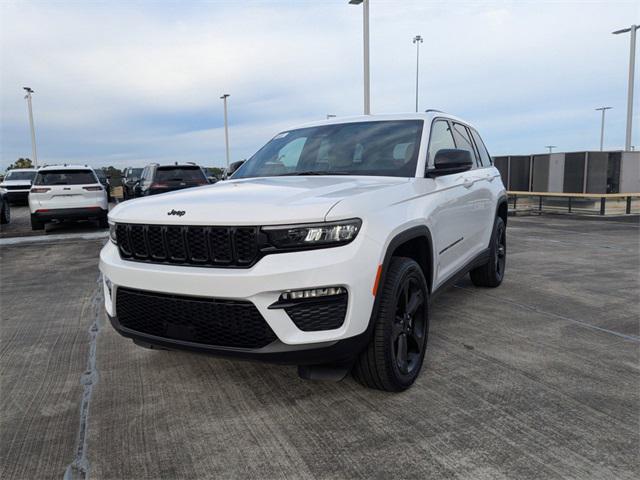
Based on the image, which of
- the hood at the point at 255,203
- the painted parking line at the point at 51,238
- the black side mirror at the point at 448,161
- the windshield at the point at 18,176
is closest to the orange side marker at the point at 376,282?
the hood at the point at 255,203

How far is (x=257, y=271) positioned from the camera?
A: 100 inches

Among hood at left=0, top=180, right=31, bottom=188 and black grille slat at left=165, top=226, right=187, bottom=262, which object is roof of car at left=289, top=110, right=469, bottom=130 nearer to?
black grille slat at left=165, top=226, right=187, bottom=262

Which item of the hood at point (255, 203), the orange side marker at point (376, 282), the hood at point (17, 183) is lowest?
the orange side marker at point (376, 282)

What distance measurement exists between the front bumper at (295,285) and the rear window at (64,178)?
35.3ft

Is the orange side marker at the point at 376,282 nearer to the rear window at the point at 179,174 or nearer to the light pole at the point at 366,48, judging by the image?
the rear window at the point at 179,174

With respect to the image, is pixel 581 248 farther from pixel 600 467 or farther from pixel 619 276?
pixel 600 467

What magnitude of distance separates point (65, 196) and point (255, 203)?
1087cm

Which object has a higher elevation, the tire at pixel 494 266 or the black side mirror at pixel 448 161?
the black side mirror at pixel 448 161

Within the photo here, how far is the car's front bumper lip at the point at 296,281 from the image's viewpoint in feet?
8.27

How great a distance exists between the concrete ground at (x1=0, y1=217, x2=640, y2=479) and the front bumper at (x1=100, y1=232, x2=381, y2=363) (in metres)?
0.49

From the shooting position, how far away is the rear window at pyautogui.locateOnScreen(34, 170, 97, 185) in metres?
12.0

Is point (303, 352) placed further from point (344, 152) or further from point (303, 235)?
point (344, 152)

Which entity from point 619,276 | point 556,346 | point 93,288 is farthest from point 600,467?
point 93,288

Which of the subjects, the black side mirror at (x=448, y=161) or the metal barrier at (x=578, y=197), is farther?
the metal barrier at (x=578, y=197)
